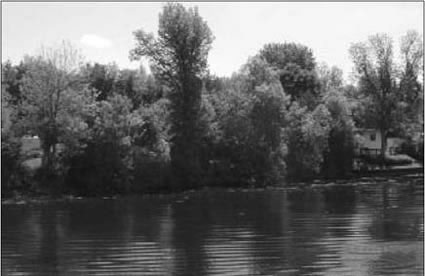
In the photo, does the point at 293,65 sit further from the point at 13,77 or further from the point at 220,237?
the point at 220,237

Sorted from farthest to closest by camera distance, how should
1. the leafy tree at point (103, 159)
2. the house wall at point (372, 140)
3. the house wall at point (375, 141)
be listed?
the house wall at point (372, 140) < the house wall at point (375, 141) < the leafy tree at point (103, 159)

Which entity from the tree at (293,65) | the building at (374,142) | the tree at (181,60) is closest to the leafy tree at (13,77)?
the tree at (181,60)

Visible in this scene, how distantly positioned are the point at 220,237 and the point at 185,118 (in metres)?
37.7

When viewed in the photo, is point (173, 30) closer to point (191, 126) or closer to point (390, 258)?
point (191, 126)

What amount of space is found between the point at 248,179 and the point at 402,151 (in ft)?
95.2

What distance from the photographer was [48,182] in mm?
54438

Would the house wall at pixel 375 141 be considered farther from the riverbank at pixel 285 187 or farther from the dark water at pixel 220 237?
the dark water at pixel 220 237

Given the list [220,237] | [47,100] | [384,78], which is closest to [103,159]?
[47,100]

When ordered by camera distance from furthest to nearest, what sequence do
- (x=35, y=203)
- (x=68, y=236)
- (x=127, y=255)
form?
1. (x=35, y=203)
2. (x=68, y=236)
3. (x=127, y=255)

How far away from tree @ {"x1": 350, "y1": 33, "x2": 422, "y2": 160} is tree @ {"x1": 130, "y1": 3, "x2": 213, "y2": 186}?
1039 inches

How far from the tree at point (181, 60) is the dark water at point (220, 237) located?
17.4 meters

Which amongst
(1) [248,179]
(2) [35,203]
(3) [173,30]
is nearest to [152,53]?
(3) [173,30]

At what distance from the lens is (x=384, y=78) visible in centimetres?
8156

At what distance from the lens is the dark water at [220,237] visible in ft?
63.2
